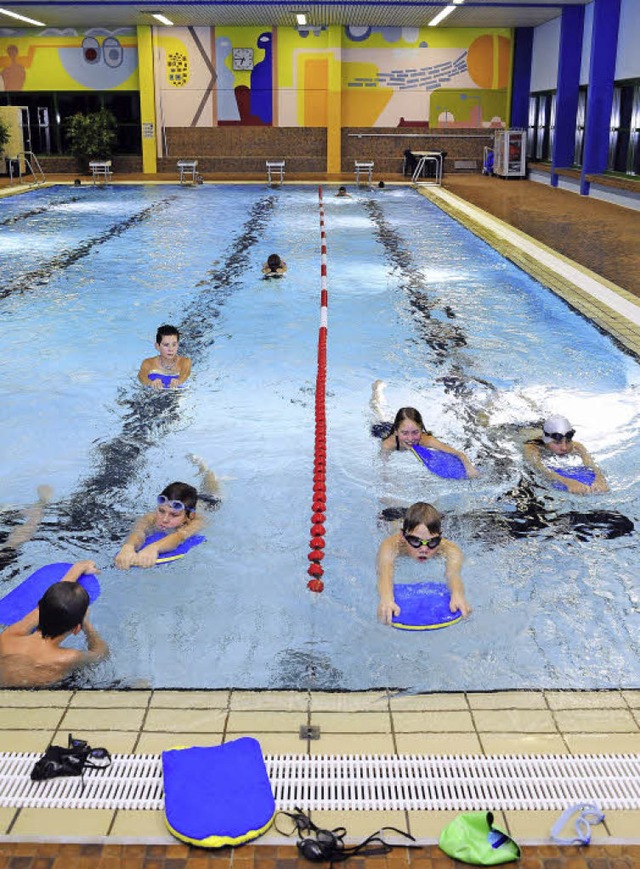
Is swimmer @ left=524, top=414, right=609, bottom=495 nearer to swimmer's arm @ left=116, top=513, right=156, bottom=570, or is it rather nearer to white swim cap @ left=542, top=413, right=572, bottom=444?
white swim cap @ left=542, top=413, right=572, bottom=444

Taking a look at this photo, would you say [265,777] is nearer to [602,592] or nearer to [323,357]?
[602,592]

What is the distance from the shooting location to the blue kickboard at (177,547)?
3926mm

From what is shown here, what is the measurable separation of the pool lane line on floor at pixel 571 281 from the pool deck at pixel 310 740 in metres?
4.67

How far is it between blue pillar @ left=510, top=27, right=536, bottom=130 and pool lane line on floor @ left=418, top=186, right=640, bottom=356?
995 cm

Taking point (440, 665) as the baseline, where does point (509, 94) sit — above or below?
above

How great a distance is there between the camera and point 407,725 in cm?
257

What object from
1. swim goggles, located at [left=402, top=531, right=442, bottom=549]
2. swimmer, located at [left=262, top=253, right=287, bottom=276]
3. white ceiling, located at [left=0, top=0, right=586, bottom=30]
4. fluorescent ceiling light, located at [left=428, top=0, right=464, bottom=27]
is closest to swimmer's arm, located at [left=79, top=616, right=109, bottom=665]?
swim goggles, located at [left=402, top=531, right=442, bottom=549]

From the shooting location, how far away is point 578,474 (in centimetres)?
479

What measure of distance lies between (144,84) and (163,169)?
2.04 meters

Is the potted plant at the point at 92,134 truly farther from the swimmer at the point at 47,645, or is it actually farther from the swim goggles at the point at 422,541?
the swimmer at the point at 47,645

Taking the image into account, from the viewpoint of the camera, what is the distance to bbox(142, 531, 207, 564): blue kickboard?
12.9 ft

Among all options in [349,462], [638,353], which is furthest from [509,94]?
[349,462]

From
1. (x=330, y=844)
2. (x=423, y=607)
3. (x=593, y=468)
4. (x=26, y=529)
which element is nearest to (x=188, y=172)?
(x=593, y=468)

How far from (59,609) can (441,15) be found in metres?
18.7
